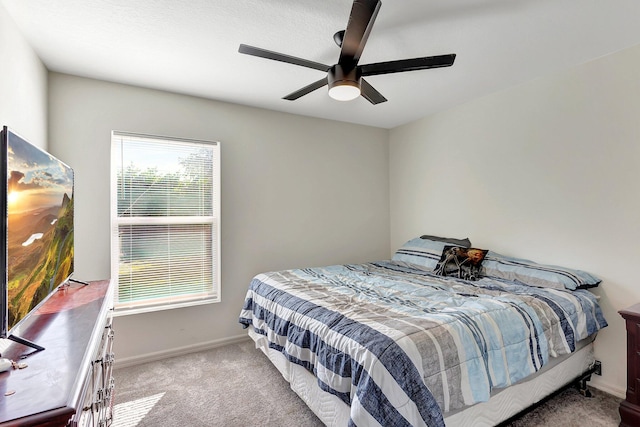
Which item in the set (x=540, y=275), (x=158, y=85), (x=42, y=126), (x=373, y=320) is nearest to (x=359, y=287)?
(x=373, y=320)

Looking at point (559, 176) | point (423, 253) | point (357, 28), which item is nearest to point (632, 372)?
point (559, 176)

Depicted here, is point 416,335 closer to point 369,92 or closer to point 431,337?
point 431,337

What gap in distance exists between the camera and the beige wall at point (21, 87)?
178 centimetres

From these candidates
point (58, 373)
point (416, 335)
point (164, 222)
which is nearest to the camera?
point (58, 373)

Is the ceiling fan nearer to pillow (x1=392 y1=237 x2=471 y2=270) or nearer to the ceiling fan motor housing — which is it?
the ceiling fan motor housing

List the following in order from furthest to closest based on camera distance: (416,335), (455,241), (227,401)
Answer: (455,241), (227,401), (416,335)

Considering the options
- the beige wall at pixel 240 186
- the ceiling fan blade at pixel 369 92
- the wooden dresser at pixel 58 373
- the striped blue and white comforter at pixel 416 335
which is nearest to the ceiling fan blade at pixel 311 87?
the ceiling fan blade at pixel 369 92

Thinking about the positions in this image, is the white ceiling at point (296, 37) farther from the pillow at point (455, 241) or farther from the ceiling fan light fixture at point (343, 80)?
the pillow at point (455, 241)

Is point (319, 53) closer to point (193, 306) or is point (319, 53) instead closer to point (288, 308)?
point (288, 308)

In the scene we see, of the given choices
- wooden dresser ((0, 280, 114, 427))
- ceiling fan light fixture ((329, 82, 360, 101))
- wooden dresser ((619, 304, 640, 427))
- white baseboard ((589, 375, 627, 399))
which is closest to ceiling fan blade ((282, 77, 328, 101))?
ceiling fan light fixture ((329, 82, 360, 101))

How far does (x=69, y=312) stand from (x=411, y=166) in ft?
12.1

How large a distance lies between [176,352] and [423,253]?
8.69ft

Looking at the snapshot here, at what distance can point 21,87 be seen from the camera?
200cm

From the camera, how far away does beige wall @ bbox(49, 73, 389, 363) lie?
2.69m
